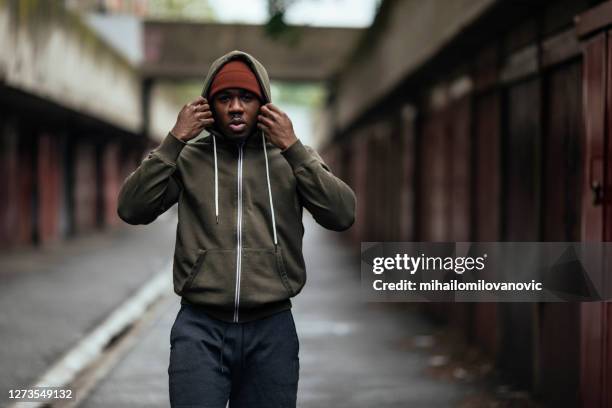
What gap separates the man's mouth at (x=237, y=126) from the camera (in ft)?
10.8

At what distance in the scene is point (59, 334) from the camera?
9.55m

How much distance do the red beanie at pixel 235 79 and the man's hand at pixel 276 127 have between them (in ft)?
0.23

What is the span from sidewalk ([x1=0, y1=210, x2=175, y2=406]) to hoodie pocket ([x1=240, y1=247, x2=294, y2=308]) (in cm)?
393

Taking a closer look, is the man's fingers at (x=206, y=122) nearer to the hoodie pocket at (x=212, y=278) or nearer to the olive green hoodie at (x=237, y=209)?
the olive green hoodie at (x=237, y=209)

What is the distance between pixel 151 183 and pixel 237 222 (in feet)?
1.07

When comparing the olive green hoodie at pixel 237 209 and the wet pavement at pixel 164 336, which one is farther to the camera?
the wet pavement at pixel 164 336

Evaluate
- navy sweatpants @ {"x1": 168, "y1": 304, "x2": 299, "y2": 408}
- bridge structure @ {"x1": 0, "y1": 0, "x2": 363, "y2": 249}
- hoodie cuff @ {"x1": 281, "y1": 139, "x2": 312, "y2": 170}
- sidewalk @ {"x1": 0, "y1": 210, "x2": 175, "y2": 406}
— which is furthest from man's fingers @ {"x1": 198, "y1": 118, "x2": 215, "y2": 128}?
bridge structure @ {"x1": 0, "y1": 0, "x2": 363, "y2": 249}

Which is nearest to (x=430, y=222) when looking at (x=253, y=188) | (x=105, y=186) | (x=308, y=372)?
(x=308, y=372)

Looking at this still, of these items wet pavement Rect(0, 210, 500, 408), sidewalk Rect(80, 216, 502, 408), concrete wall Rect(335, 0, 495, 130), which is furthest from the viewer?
concrete wall Rect(335, 0, 495, 130)

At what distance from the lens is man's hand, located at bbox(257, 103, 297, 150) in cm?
330

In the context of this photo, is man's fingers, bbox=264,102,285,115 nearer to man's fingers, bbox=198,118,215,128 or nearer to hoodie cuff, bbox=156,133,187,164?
man's fingers, bbox=198,118,215,128

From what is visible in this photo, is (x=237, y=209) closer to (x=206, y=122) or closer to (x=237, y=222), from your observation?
(x=237, y=222)

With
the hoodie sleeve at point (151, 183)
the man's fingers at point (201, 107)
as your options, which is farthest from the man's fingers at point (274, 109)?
the hoodie sleeve at point (151, 183)

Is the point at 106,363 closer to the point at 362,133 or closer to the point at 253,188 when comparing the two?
the point at 253,188
